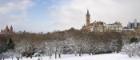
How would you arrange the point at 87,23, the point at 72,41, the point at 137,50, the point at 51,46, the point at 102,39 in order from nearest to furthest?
the point at 137,50 → the point at 51,46 → the point at 72,41 → the point at 102,39 → the point at 87,23

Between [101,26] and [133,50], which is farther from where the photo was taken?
[101,26]

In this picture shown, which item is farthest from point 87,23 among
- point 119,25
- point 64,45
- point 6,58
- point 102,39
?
point 6,58

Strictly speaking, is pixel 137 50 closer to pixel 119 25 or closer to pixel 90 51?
pixel 90 51

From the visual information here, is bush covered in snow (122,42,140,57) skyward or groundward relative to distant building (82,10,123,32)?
groundward

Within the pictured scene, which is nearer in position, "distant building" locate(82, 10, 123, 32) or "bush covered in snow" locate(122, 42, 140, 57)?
"bush covered in snow" locate(122, 42, 140, 57)

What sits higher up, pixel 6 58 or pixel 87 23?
pixel 87 23

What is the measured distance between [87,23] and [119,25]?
723 inches

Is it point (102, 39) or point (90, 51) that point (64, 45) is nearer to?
point (90, 51)

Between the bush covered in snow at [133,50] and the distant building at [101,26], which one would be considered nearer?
the bush covered in snow at [133,50]

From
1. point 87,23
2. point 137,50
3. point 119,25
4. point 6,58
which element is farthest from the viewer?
point 87,23

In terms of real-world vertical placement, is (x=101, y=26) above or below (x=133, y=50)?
above

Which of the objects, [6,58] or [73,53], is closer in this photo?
[6,58]

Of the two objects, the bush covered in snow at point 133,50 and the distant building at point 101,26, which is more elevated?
the distant building at point 101,26

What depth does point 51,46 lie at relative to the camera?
7862 cm
